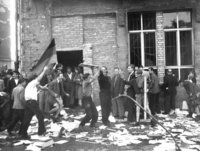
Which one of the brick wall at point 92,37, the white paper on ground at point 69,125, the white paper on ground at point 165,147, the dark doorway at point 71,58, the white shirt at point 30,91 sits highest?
the brick wall at point 92,37

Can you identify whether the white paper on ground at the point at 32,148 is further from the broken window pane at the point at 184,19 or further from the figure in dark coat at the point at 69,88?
the broken window pane at the point at 184,19

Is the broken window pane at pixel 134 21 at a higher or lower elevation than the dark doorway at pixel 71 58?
higher

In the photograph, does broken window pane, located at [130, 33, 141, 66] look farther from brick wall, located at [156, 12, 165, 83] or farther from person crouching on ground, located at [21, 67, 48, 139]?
person crouching on ground, located at [21, 67, 48, 139]

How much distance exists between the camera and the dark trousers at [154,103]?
446 inches

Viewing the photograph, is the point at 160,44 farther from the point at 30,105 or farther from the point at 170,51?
the point at 30,105

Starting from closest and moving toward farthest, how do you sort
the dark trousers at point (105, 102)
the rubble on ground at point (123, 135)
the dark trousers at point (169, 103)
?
the rubble on ground at point (123, 135)
the dark trousers at point (105, 102)
the dark trousers at point (169, 103)

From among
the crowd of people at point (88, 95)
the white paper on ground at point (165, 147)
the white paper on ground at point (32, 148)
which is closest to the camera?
the white paper on ground at point (165, 147)

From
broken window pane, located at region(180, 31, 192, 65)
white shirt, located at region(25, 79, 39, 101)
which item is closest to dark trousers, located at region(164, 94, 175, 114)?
broken window pane, located at region(180, 31, 192, 65)

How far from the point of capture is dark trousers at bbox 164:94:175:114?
12.2 m

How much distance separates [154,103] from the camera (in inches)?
464

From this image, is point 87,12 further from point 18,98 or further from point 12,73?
point 18,98

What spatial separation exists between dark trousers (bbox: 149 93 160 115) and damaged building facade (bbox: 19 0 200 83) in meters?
1.73

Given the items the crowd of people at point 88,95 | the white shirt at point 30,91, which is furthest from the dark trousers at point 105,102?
the white shirt at point 30,91

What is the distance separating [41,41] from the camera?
14.4 m
